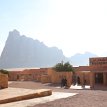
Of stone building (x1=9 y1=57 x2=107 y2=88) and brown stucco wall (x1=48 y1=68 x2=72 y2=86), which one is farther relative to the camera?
brown stucco wall (x1=48 y1=68 x2=72 y2=86)

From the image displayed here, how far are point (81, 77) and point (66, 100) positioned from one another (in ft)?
86.6

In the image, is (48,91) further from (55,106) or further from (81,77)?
(81,77)

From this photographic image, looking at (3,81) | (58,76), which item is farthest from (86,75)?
(3,81)

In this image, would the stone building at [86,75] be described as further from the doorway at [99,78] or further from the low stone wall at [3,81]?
the low stone wall at [3,81]

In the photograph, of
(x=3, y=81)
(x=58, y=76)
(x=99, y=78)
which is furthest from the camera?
(x=99, y=78)

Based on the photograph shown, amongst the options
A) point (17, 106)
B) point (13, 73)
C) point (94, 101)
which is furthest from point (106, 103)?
point (13, 73)

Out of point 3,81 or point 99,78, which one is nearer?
point 3,81

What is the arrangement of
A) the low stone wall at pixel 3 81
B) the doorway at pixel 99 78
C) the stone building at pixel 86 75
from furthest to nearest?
the doorway at pixel 99 78 < the stone building at pixel 86 75 < the low stone wall at pixel 3 81

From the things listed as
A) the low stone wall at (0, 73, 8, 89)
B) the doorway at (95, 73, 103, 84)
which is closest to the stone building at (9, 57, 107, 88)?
the doorway at (95, 73, 103, 84)

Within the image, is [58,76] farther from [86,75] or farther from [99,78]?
[99,78]

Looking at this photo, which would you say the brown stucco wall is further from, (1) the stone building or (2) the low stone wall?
(2) the low stone wall

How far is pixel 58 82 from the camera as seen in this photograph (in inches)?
1547

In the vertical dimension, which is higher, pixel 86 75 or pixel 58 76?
pixel 86 75

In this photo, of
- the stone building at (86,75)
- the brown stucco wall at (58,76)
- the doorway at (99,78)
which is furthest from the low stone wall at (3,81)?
the doorway at (99,78)
